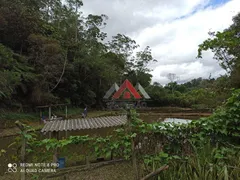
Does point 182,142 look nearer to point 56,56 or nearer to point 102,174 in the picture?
point 102,174

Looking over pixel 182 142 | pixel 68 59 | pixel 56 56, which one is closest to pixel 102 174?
pixel 182 142

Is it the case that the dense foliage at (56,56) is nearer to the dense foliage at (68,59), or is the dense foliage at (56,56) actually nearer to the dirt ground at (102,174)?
the dense foliage at (68,59)

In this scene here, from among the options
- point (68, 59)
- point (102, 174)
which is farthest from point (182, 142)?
point (68, 59)

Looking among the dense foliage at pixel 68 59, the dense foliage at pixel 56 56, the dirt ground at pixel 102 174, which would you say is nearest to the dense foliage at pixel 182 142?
the dirt ground at pixel 102 174

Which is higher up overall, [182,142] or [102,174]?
[182,142]

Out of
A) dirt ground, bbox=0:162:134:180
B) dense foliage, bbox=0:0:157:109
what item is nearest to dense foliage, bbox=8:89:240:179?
dirt ground, bbox=0:162:134:180

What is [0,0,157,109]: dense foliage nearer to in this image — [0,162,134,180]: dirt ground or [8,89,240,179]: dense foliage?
[0,162,134,180]: dirt ground

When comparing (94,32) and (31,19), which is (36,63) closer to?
(31,19)

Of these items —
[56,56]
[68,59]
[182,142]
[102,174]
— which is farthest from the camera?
[68,59]

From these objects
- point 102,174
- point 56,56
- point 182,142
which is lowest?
point 102,174

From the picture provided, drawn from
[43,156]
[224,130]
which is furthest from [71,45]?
[224,130]

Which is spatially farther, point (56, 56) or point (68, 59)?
point (68, 59)

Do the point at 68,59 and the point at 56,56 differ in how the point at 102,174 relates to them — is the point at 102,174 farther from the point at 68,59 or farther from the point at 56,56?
the point at 68,59

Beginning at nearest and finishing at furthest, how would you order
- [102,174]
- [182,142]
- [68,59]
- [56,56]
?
[182,142], [102,174], [56,56], [68,59]
